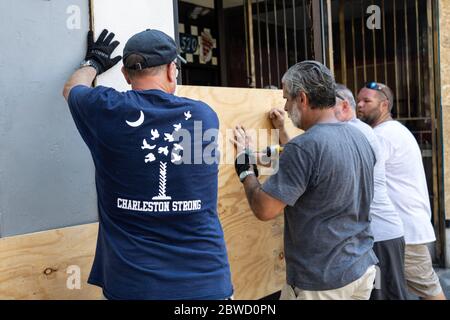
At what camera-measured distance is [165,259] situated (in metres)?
1.71

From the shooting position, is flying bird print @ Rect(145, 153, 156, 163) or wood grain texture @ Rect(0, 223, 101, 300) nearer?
flying bird print @ Rect(145, 153, 156, 163)

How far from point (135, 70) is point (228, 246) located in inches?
57.1

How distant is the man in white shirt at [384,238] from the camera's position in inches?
112

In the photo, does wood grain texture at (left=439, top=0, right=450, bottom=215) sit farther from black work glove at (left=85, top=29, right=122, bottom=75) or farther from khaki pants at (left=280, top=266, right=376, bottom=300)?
black work glove at (left=85, top=29, right=122, bottom=75)

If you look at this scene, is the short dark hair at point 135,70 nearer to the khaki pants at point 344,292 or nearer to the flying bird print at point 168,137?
the flying bird print at point 168,137

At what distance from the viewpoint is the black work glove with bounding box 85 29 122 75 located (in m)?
2.23

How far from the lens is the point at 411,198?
3.28 meters

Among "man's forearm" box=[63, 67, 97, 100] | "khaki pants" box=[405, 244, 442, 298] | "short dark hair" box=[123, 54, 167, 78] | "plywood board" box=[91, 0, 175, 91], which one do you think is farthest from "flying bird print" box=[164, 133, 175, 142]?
"khaki pants" box=[405, 244, 442, 298]

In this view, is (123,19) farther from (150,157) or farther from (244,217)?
(244,217)

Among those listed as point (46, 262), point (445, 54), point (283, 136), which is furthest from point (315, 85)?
point (445, 54)

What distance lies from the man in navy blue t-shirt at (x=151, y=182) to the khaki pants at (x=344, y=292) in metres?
→ 0.49

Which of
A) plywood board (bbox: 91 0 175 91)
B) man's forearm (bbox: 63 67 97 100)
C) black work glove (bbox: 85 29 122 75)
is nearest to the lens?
man's forearm (bbox: 63 67 97 100)

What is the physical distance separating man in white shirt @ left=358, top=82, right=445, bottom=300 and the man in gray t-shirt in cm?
109

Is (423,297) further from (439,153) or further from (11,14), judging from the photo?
(11,14)
